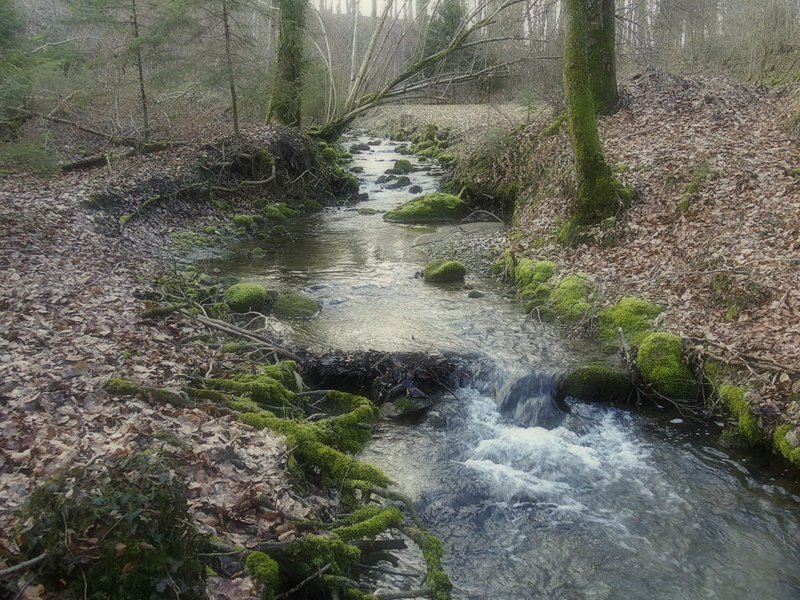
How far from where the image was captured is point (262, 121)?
22.8 metres

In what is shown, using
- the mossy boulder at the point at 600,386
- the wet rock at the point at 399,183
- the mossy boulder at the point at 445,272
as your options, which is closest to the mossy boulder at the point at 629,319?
the mossy boulder at the point at 600,386

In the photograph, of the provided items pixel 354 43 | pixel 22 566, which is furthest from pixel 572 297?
pixel 354 43

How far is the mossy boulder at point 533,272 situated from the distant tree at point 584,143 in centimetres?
86

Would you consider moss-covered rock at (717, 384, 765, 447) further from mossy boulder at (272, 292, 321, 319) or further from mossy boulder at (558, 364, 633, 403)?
mossy boulder at (272, 292, 321, 319)

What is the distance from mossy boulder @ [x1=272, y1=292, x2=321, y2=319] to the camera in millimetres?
10117

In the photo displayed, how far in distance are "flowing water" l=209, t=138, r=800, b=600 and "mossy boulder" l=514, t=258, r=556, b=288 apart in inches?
51.4

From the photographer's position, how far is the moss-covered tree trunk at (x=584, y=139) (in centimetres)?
1107

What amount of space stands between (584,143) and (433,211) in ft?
21.4

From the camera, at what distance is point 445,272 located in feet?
39.4

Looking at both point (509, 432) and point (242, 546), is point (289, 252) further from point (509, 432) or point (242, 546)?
point (242, 546)

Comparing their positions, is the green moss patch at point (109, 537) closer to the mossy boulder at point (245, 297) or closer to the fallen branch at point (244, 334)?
the fallen branch at point (244, 334)

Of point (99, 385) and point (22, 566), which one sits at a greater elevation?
point (22, 566)

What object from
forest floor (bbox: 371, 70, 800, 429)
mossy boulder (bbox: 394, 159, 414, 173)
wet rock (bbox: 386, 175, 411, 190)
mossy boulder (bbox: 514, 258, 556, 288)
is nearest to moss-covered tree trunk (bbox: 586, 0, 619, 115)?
forest floor (bbox: 371, 70, 800, 429)

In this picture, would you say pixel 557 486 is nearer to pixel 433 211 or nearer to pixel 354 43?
pixel 433 211
